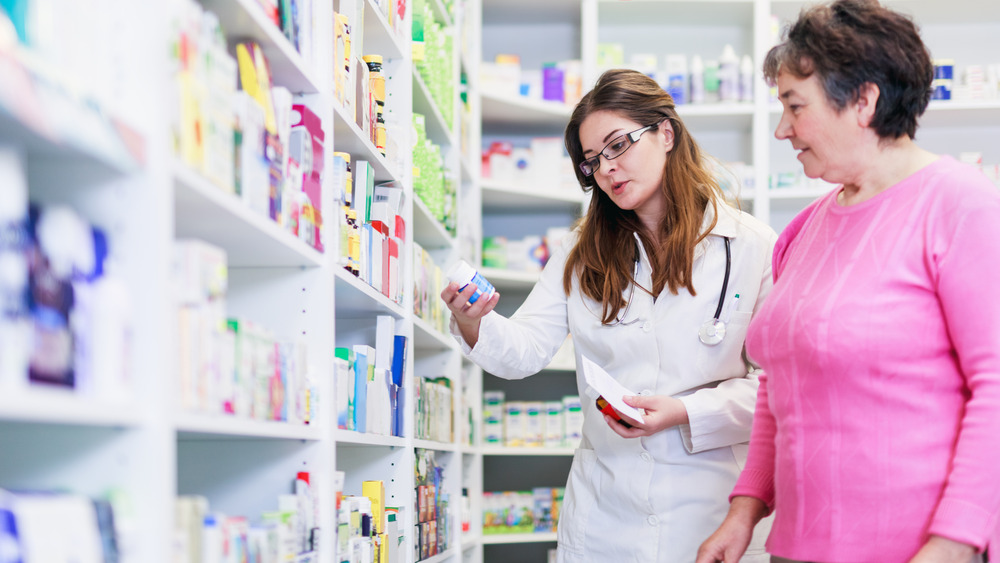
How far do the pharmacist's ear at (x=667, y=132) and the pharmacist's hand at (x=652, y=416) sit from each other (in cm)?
65

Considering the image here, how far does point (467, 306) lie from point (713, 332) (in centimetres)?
55

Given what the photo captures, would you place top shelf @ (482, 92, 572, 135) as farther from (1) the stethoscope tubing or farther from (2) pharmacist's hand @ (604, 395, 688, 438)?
(2) pharmacist's hand @ (604, 395, 688, 438)

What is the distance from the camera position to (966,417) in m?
1.42

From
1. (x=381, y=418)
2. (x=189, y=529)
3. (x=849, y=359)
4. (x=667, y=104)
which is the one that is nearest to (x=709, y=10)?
(x=667, y=104)

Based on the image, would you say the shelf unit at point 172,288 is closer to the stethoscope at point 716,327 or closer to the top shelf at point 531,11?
the stethoscope at point 716,327

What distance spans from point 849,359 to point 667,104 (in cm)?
111

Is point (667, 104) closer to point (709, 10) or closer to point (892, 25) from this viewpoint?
point (892, 25)

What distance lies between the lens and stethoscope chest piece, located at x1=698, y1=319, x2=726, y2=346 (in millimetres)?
2230

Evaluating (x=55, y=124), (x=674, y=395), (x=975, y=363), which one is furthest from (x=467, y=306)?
(x=55, y=124)

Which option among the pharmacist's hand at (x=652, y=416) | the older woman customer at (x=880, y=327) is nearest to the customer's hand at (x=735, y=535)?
the older woman customer at (x=880, y=327)

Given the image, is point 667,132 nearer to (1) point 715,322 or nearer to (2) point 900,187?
(1) point 715,322

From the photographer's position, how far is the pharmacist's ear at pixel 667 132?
8.00ft

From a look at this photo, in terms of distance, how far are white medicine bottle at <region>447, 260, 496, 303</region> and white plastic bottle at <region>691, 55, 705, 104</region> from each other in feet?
9.93

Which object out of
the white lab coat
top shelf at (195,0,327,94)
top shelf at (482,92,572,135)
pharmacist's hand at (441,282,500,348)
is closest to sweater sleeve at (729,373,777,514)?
the white lab coat
